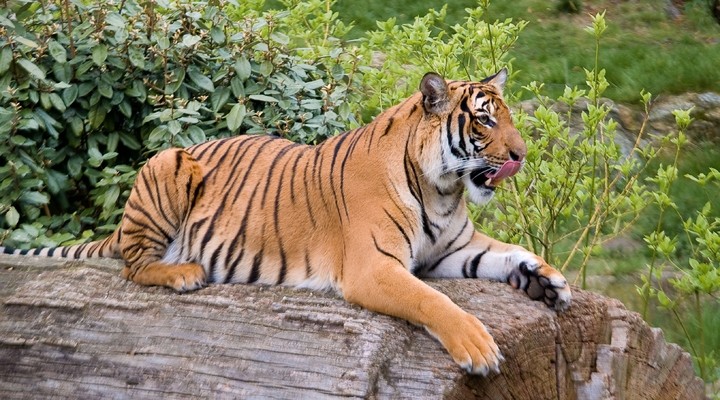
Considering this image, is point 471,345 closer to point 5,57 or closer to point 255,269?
→ point 255,269

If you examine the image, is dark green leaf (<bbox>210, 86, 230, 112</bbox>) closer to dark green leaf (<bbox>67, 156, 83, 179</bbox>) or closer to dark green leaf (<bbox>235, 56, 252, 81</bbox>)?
dark green leaf (<bbox>235, 56, 252, 81</bbox>)

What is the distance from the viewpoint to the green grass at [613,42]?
27.7ft

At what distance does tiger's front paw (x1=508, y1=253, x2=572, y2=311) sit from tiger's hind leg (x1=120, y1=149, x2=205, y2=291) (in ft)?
4.71

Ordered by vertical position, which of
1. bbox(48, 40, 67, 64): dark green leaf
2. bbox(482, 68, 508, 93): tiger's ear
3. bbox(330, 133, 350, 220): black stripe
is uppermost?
bbox(482, 68, 508, 93): tiger's ear

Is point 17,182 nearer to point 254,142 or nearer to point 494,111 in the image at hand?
point 254,142

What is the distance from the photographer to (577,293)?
3904 millimetres

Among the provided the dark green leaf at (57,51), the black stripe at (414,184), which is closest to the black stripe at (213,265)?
the black stripe at (414,184)

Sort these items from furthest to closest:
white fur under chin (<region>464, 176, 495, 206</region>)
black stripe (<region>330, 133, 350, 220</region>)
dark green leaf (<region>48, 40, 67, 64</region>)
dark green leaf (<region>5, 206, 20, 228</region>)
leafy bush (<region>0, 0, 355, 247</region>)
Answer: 1. dark green leaf (<region>48, 40, 67, 64</region>)
2. leafy bush (<region>0, 0, 355, 247</region>)
3. dark green leaf (<region>5, 206, 20, 228</region>)
4. black stripe (<region>330, 133, 350, 220</region>)
5. white fur under chin (<region>464, 176, 495, 206</region>)

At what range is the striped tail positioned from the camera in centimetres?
452

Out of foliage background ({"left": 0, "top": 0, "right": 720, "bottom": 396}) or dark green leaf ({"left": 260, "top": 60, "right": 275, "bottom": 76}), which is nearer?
foliage background ({"left": 0, "top": 0, "right": 720, "bottom": 396})

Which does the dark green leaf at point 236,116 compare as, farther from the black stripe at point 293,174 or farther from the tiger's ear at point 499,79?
the tiger's ear at point 499,79

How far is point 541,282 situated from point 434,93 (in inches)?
32.4

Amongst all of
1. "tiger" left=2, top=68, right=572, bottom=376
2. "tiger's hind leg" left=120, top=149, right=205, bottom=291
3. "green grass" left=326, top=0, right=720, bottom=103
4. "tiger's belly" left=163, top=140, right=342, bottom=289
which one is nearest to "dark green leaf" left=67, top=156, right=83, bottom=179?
"tiger" left=2, top=68, right=572, bottom=376

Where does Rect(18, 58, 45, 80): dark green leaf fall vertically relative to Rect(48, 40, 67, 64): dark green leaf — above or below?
above
